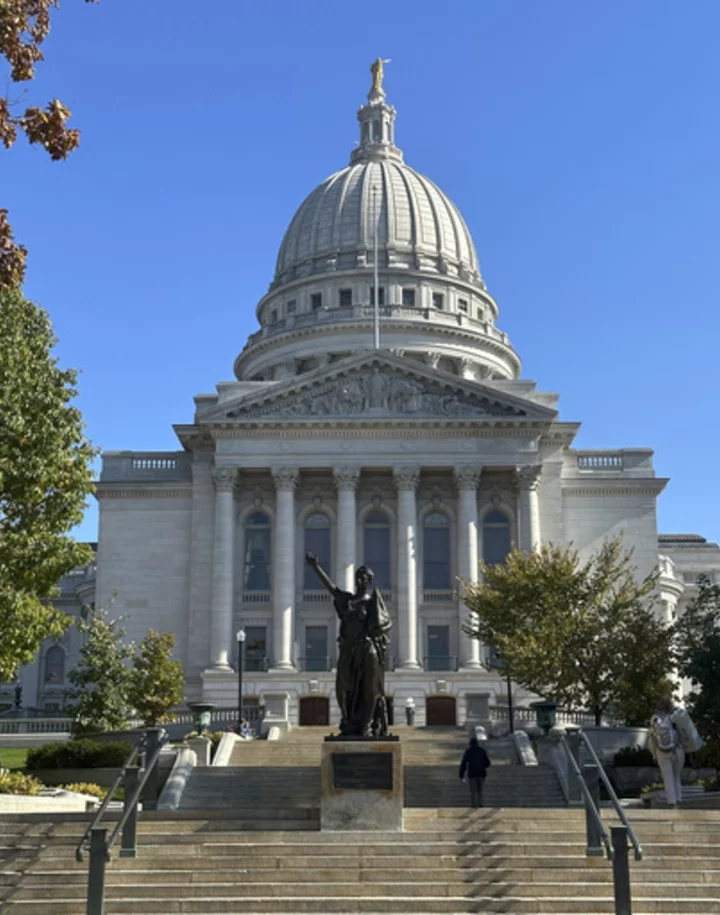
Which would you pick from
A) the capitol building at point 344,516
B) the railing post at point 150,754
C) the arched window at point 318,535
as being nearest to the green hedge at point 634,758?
the railing post at point 150,754

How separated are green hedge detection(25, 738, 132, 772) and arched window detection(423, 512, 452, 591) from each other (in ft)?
98.6

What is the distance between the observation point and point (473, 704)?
51.4 meters

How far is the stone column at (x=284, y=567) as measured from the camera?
66875 millimetres

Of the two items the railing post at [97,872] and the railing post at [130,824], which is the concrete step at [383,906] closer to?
the railing post at [97,872]

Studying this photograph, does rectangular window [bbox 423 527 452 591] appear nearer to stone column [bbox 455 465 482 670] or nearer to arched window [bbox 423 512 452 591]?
arched window [bbox 423 512 452 591]

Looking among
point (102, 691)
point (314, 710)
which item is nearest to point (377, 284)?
point (314, 710)

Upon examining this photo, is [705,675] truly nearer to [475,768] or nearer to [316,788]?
[475,768]

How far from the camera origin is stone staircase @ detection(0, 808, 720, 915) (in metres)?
19.5

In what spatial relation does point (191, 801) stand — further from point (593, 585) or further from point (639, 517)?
point (639, 517)

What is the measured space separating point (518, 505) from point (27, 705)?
37510 mm

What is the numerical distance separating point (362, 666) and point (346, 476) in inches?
1771

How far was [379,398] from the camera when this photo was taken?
70062 millimetres

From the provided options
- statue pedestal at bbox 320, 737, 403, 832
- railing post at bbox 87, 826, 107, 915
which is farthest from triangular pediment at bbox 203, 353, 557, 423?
railing post at bbox 87, 826, 107, 915

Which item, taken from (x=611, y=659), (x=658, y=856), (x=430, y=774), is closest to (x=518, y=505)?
(x=611, y=659)
